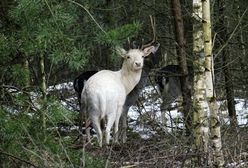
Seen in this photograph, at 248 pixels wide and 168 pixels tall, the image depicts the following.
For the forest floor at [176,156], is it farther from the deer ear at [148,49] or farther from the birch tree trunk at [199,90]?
the deer ear at [148,49]

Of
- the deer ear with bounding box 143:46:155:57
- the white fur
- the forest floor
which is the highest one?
the deer ear with bounding box 143:46:155:57

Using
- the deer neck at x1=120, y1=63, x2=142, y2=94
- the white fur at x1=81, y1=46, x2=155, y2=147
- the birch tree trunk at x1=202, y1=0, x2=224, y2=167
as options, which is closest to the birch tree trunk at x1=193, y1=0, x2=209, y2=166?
the birch tree trunk at x1=202, y1=0, x2=224, y2=167

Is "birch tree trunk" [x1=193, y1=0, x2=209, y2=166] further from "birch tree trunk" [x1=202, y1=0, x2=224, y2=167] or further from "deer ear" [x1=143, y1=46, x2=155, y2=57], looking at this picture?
"deer ear" [x1=143, y1=46, x2=155, y2=57]

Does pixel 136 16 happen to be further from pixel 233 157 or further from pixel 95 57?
pixel 233 157

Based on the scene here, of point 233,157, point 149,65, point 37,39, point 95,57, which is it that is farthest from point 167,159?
point 95,57

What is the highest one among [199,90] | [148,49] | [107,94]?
[148,49]

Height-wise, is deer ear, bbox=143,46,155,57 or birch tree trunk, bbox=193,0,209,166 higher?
deer ear, bbox=143,46,155,57

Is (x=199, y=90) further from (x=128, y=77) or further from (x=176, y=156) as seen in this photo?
(x=128, y=77)

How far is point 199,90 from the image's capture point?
7.01 meters

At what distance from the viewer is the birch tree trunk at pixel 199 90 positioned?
6949 mm

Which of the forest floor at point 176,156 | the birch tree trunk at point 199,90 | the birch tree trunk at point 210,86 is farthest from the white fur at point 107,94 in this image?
the birch tree trunk at point 210,86

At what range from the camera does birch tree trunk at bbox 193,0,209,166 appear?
6949mm

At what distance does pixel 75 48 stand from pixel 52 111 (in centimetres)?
60

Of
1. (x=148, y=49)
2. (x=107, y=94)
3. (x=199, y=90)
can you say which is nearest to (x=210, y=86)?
(x=199, y=90)
